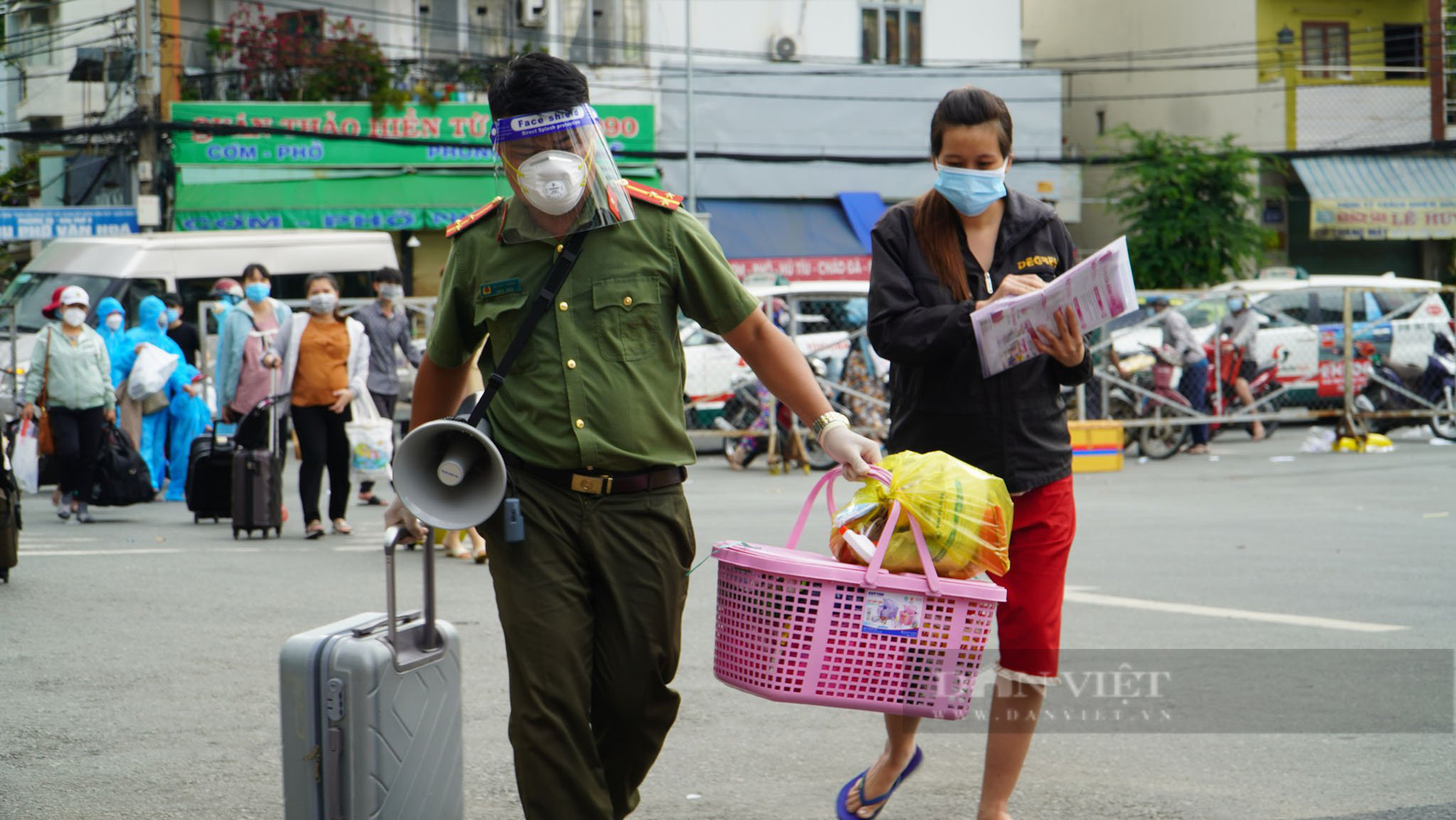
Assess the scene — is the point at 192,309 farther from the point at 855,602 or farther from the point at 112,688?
the point at 855,602

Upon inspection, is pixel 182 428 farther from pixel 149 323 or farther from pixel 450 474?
pixel 450 474

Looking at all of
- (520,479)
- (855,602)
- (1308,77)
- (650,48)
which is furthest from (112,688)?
(1308,77)

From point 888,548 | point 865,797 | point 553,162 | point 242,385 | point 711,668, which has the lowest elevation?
point 711,668

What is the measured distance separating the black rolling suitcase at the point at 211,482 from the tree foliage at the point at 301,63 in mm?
18055

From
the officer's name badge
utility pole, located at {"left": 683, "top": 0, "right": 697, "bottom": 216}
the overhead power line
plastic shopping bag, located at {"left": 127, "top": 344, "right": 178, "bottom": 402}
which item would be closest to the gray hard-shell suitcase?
the officer's name badge

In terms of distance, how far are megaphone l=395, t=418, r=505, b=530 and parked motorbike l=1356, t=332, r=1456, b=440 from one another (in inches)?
648

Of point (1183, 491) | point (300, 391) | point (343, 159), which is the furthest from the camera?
point (343, 159)

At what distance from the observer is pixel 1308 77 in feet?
109

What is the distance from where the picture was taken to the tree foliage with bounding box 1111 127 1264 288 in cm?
2900

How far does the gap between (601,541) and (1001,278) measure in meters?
1.30

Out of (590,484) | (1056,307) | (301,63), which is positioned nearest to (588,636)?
(590,484)

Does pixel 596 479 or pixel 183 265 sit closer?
pixel 596 479

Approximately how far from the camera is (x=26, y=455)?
12.0m

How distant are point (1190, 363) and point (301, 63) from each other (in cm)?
1828
